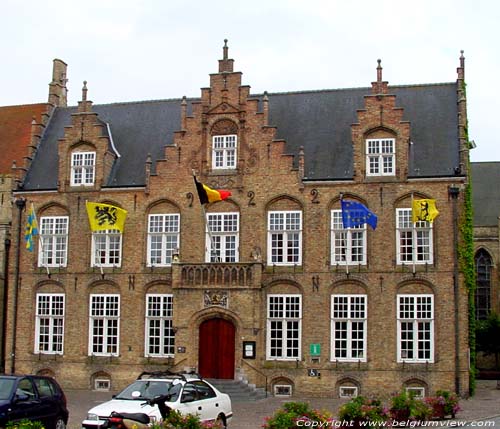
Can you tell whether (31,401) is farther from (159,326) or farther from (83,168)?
(83,168)

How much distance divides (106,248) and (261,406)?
11.6m

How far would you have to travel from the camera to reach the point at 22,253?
132 ft

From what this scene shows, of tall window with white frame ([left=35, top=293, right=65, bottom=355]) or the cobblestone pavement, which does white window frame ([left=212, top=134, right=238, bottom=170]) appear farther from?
the cobblestone pavement

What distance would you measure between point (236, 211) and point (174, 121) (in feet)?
22.9

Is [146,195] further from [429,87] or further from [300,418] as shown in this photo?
[300,418]

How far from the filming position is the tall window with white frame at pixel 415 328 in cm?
3472

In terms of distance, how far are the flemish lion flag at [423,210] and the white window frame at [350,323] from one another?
4.17 metres

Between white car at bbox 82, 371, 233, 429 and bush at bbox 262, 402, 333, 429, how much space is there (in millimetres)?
2775

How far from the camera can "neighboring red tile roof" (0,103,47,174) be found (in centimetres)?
4628

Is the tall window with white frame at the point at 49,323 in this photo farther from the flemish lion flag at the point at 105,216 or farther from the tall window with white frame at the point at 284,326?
the tall window with white frame at the point at 284,326

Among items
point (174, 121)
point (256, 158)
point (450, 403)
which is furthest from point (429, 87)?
point (450, 403)

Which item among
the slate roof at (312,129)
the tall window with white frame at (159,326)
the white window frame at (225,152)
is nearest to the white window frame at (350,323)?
the slate roof at (312,129)

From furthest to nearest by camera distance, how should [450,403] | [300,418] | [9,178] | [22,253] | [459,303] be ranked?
[9,178]
[22,253]
[459,303]
[450,403]
[300,418]

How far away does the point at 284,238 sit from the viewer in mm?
36750
